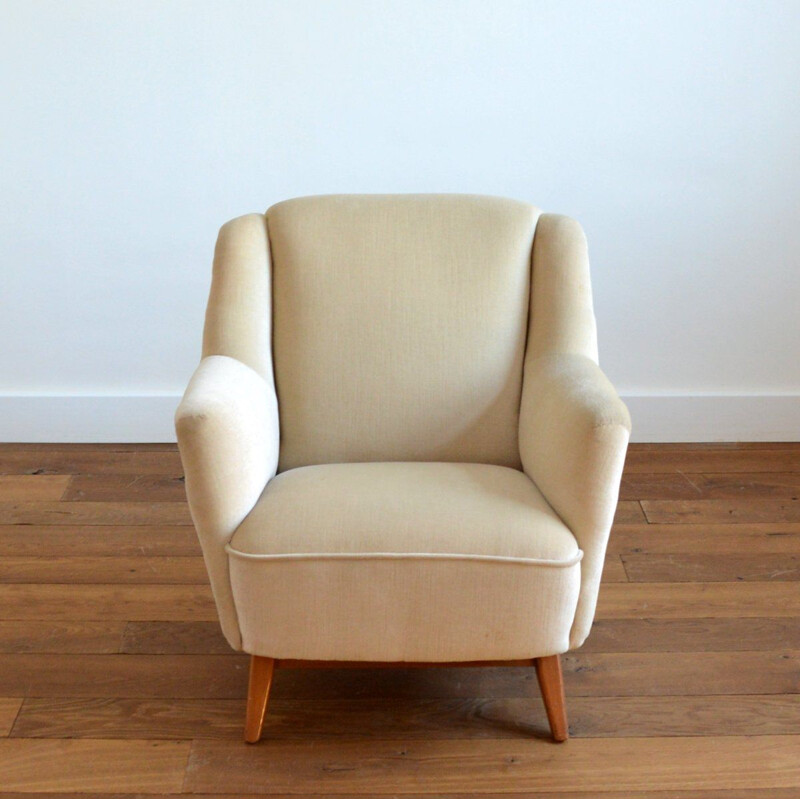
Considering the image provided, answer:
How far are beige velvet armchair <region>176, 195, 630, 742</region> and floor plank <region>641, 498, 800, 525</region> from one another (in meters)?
0.73

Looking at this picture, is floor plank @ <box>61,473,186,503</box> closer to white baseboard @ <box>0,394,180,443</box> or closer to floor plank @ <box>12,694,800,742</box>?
white baseboard @ <box>0,394,180,443</box>

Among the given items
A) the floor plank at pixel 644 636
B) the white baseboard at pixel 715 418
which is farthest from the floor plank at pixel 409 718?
the white baseboard at pixel 715 418

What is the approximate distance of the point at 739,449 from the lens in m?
2.76

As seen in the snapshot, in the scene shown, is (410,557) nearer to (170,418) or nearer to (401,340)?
(401,340)

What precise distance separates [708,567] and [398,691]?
86cm

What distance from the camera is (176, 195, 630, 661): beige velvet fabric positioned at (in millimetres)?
1378

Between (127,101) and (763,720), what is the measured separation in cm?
229

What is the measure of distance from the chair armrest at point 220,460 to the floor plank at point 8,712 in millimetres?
458

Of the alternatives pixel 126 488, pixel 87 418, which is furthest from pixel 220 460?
pixel 87 418

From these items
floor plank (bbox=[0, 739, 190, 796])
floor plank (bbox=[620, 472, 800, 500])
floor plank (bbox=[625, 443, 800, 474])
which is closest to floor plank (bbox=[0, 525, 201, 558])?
floor plank (bbox=[0, 739, 190, 796])

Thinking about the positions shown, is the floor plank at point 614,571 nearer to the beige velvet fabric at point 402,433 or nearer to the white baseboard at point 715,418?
the beige velvet fabric at point 402,433

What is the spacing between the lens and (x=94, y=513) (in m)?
2.34

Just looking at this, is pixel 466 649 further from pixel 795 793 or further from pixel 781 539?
pixel 781 539

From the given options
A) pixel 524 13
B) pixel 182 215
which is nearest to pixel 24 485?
pixel 182 215
